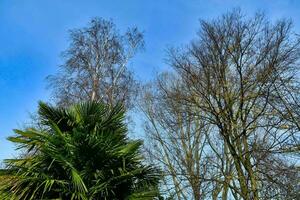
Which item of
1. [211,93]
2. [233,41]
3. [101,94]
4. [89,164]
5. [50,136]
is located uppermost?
[101,94]

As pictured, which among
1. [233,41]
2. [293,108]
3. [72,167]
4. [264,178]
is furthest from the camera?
[233,41]

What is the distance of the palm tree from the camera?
646 cm

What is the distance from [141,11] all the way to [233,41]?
2476mm

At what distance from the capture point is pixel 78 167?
6.74 meters

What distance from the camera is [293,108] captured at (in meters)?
5.64

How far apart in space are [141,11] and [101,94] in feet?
24.8

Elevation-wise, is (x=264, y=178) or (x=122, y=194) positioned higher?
(x=264, y=178)

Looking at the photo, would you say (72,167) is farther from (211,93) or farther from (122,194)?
(211,93)

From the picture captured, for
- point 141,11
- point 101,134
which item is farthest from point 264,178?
point 141,11

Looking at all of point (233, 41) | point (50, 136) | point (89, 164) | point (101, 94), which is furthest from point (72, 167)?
point (101, 94)

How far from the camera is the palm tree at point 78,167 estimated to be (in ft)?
21.2

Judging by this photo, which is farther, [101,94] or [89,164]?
[101,94]

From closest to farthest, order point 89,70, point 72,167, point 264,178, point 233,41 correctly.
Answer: point 72,167 → point 264,178 → point 233,41 → point 89,70

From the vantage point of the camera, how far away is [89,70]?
51.2 feet
